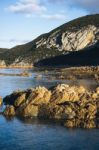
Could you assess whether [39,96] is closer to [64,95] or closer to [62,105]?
[64,95]

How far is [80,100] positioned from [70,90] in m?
5.28

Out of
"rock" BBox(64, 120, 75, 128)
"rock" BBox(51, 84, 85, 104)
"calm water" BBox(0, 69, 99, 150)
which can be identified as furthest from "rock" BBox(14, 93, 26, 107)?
"rock" BBox(64, 120, 75, 128)

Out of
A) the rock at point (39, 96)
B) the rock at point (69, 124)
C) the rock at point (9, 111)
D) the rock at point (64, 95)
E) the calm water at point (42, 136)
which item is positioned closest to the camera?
the calm water at point (42, 136)

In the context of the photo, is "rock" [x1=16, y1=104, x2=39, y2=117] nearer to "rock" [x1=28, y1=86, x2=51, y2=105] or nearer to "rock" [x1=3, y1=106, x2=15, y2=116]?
"rock" [x1=3, y1=106, x2=15, y2=116]

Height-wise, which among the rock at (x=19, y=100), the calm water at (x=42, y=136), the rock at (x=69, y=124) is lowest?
the calm water at (x=42, y=136)

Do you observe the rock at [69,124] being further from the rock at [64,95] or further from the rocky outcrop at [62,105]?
the rock at [64,95]

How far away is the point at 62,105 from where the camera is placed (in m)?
85.4

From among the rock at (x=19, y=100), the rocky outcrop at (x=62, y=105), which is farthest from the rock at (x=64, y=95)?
the rock at (x=19, y=100)

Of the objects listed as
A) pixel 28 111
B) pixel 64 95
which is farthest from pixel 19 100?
pixel 64 95

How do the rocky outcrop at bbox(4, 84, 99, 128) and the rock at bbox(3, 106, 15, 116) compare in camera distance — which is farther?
the rock at bbox(3, 106, 15, 116)

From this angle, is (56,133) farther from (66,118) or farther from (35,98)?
(35,98)

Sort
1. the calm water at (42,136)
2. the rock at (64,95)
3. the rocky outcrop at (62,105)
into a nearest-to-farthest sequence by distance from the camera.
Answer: the calm water at (42,136) → the rocky outcrop at (62,105) → the rock at (64,95)

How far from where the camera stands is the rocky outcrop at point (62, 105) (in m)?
80.8

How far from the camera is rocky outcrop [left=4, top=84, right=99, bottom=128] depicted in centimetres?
8081
